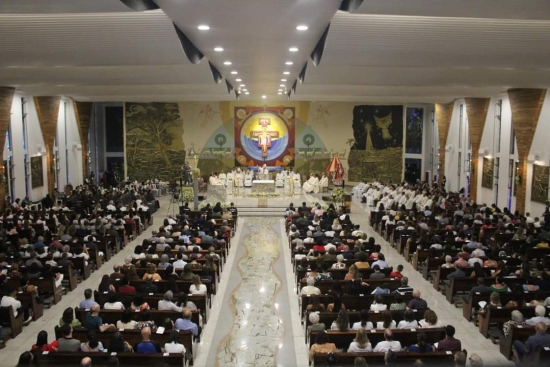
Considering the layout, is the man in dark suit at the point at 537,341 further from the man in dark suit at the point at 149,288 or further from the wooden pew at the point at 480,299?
the man in dark suit at the point at 149,288

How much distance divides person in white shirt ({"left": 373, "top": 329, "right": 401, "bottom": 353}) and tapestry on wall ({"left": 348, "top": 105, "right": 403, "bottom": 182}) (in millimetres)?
29515

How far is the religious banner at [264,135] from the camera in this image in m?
37.4

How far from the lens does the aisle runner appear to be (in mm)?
9423

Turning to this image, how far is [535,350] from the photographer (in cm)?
812

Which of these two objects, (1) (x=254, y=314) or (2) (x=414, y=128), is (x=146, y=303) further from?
(2) (x=414, y=128)

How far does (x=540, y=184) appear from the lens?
66.4 ft

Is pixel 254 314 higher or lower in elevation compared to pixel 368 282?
lower

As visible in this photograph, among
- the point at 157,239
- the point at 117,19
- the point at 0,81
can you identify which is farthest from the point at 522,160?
the point at 0,81

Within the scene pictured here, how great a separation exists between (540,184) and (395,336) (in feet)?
47.6

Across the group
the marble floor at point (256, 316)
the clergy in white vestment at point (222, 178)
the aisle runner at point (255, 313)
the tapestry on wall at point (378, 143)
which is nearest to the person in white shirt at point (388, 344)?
the marble floor at point (256, 316)

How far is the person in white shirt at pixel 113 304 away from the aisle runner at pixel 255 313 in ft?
6.48

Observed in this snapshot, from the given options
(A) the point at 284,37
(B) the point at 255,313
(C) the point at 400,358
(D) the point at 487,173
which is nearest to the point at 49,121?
(A) the point at 284,37

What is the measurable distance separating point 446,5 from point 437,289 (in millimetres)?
7874

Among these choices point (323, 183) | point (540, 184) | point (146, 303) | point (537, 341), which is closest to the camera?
point (537, 341)
